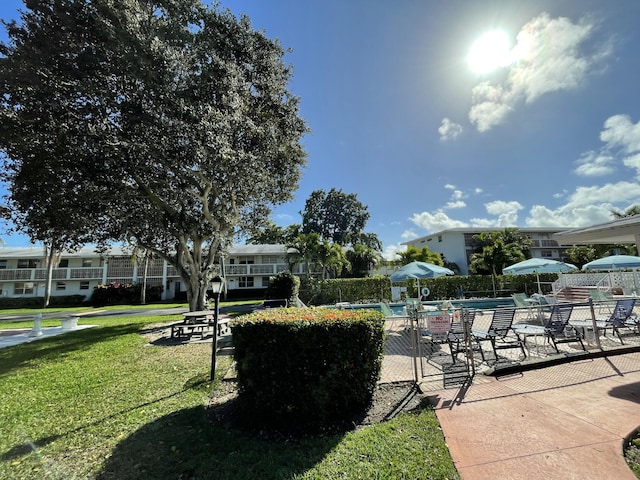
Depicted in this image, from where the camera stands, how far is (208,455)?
354 centimetres

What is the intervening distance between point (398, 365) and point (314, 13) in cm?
1208

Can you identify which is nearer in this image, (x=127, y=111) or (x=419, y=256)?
(x=127, y=111)

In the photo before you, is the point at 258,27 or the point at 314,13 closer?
the point at 314,13

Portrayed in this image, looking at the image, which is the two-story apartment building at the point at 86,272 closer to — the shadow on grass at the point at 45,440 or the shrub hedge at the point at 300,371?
the shadow on grass at the point at 45,440

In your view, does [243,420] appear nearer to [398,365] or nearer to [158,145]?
[398,365]

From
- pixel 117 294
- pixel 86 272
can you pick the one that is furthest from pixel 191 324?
pixel 86 272

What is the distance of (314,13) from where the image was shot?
1098 cm

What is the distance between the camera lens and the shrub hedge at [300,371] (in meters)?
4.23

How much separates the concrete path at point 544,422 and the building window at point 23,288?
51.1m

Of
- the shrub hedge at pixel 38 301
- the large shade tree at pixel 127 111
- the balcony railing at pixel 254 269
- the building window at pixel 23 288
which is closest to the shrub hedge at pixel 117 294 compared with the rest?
the shrub hedge at pixel 38 301

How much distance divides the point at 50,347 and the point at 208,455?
11316mm

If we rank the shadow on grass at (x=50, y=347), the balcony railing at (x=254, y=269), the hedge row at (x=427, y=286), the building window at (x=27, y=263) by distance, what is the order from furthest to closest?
the balcony railing at (x=254, y=269) → the building window at (x=27, y=263) → the hedge row at (x=427, y=286) → the shadow on grass at (x=50, y=347)

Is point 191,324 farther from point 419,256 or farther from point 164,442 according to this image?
point 419,256

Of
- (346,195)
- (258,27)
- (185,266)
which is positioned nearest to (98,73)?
(258,27)
